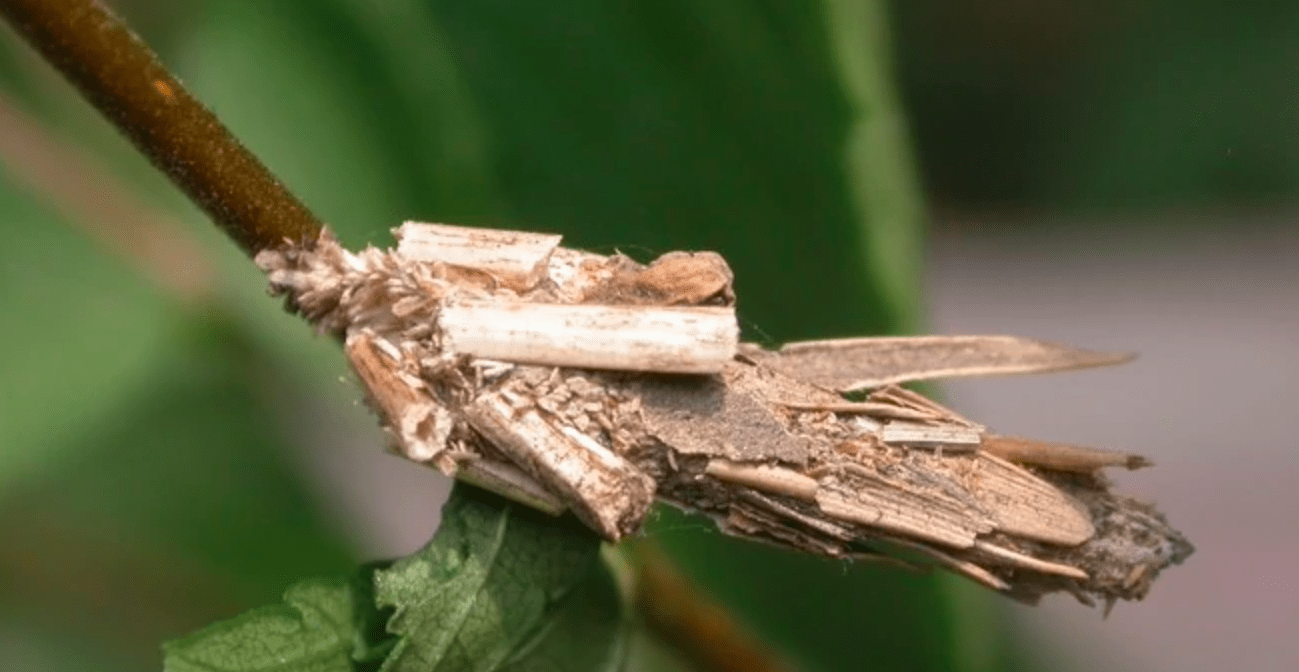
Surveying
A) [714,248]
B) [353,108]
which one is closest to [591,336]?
[714,248]

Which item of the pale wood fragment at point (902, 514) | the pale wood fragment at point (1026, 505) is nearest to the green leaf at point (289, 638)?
the pale wood fragment at point (902, 514)

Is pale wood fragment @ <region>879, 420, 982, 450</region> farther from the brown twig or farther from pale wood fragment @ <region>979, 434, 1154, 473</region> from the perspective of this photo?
the brown twig

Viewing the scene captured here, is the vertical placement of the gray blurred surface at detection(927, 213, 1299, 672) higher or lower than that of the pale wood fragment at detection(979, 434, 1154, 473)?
higher

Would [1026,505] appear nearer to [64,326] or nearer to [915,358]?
[915,358]

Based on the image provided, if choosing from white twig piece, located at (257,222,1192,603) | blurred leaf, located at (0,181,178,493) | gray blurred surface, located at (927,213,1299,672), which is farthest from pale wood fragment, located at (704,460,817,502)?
gray blurred surface, located at (927,213,1299,672)

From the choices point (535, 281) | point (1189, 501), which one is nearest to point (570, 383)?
point (535, 281)

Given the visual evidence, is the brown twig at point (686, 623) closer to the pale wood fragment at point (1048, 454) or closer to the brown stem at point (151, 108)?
the pale wood fragment at point (1048, 454)
